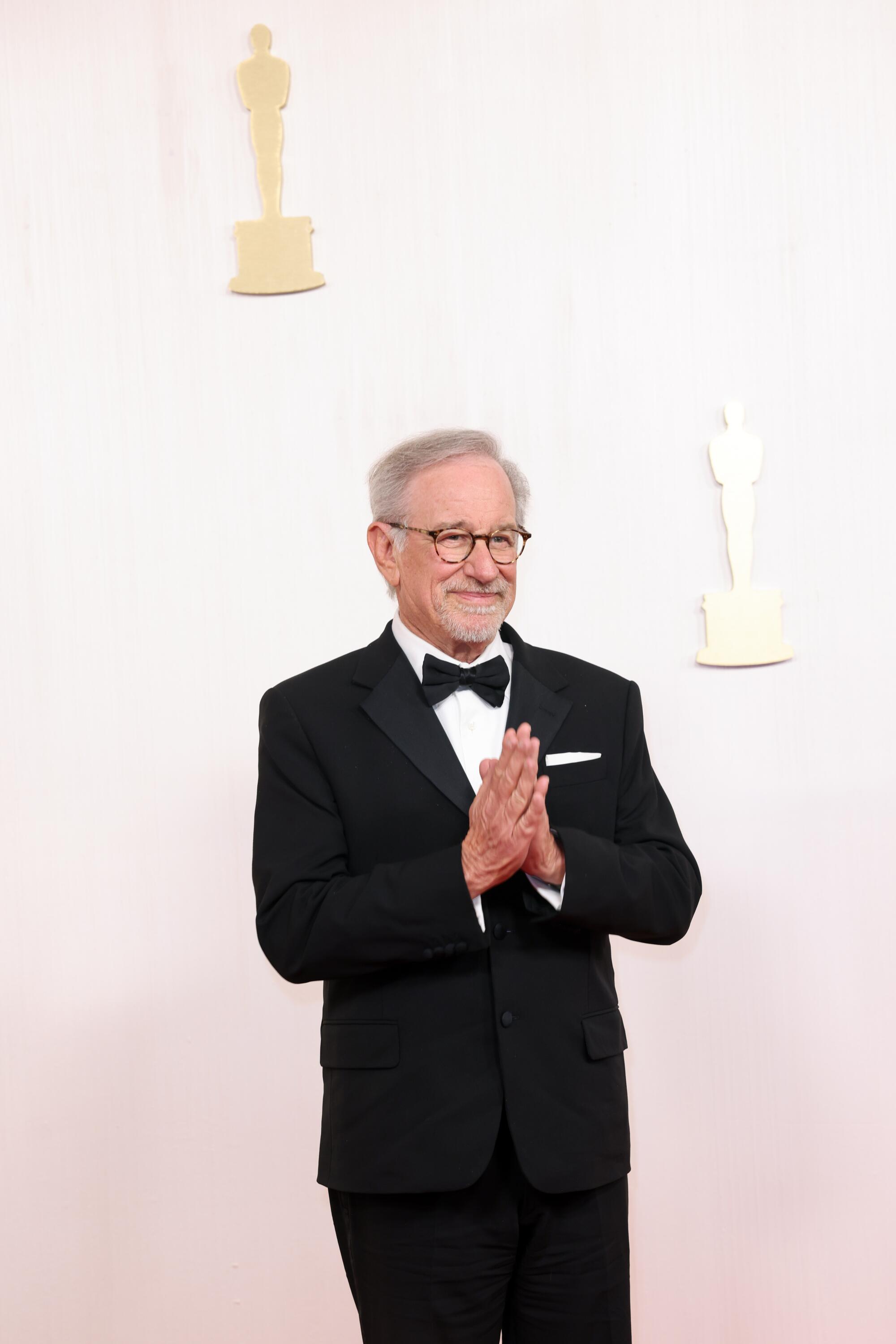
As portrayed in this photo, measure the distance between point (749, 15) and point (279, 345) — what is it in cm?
134

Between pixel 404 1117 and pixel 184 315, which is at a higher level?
pixel 184 315

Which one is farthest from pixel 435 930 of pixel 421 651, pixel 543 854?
pixel 421 651

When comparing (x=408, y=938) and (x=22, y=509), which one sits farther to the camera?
(x=22, y=509)

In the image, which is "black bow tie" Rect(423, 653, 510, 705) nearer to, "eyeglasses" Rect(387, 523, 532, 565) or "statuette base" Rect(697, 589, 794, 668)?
"eyeglasses" Rect(387, 523, 532, 565)

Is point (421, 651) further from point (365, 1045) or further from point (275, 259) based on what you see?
point (275, 259)

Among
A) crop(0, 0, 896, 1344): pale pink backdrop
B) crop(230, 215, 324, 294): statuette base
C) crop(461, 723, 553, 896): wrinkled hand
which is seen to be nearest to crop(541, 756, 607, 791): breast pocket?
crop(461, 723, 553, 896): wrinkled hand

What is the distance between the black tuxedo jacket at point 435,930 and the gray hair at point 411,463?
0.23m

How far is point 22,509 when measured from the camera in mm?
2977

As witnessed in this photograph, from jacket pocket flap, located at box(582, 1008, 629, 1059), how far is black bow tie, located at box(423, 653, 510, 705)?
0.50 metres

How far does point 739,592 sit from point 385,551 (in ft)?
3.84

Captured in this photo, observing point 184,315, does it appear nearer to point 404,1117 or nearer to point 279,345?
point 279,345

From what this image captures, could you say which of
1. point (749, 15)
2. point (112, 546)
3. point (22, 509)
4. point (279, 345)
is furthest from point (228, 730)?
point (749, 15)

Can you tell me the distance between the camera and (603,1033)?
6.23 ft

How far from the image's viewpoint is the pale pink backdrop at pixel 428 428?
295cm
